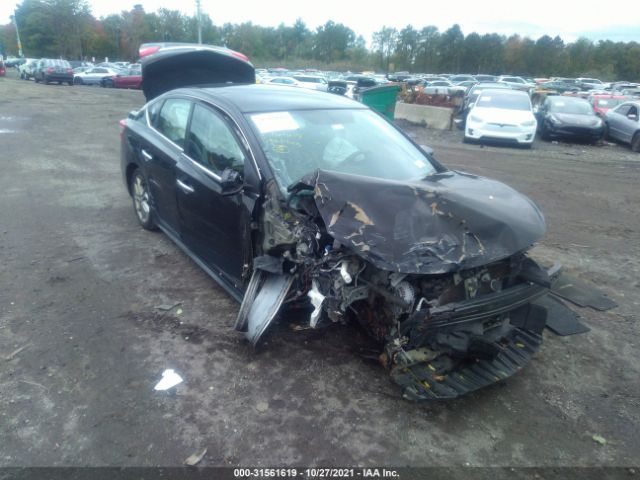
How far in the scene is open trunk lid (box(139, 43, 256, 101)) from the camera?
605 cm

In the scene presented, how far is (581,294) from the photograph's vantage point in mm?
4238

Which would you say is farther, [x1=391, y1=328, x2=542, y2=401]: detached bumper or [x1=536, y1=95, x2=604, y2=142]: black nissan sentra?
[x1=536, y1=95, x2=604, y2=142]: black nissan sentra

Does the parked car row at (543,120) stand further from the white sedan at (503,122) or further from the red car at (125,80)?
the red car at (125,80)

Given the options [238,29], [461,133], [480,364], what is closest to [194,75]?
[480,364]

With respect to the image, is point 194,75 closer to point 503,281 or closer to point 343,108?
point 343,108

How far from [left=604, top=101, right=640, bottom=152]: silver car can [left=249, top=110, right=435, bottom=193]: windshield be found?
41.2 feet

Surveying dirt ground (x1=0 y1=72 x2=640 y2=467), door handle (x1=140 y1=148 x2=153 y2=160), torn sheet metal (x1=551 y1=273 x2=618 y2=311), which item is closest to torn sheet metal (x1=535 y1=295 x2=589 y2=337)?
dirt ground (x1=0 y1=72 x2=640 y2=467)

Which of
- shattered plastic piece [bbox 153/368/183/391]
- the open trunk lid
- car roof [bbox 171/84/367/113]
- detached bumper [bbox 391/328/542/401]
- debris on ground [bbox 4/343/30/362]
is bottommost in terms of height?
debris on ground [bbox 4/343/30/362]

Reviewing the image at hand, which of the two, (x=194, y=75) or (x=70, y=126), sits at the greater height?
(x=194, y=75)

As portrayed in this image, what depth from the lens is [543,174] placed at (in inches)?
372

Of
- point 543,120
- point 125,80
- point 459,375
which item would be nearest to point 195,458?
point 459,375

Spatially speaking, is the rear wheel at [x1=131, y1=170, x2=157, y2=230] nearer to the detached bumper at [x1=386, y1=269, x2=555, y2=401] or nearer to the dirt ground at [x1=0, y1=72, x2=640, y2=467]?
the dirt ground at [x1=0, y1=72, x2=640, y2=467]

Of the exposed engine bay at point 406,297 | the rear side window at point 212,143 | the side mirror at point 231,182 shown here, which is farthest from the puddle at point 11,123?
the exposed engine bay at point 406,297

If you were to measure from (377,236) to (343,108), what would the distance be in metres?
1.92
